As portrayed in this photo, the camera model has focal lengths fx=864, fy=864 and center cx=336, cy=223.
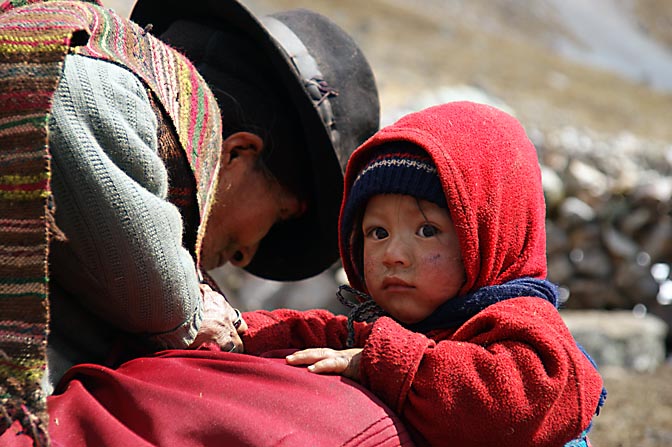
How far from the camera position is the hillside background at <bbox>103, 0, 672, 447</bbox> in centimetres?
591

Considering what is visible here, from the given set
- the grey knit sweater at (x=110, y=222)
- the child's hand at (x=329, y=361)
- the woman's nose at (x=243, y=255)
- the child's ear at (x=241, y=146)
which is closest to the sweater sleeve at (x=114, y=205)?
the grey knit sweater at (x=110, y=222)

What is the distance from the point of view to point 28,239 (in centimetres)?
145

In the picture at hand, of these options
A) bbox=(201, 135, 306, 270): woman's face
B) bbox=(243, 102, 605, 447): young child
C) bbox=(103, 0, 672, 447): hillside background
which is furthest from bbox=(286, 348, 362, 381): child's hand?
bbox=(103, 0, 672, 447): hillside background

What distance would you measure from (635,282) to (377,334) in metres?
5.92

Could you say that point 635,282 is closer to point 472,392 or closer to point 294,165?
point 294,165

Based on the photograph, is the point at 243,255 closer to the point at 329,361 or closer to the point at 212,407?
the point at 329,361

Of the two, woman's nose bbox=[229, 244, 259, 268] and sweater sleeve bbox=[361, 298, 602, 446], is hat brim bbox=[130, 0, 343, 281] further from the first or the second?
sweater sleeve bbox=[361, 298, 602, 446]

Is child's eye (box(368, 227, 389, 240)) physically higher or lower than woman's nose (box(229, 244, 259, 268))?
higher

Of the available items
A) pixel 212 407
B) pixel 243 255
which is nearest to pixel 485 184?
pixel 212 407

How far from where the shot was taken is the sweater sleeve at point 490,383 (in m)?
1.69

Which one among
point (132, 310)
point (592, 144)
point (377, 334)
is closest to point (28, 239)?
point (132, 310)

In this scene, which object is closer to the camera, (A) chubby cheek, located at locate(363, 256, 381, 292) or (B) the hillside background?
(A) chubby cheek, located at locate(363, 256, 381, 292)

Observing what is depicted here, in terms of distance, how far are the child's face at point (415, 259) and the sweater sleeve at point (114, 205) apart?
1.73ft

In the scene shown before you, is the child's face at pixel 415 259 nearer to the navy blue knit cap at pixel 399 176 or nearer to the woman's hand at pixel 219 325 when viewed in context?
the navy blue knit cap at pixel 399 176
